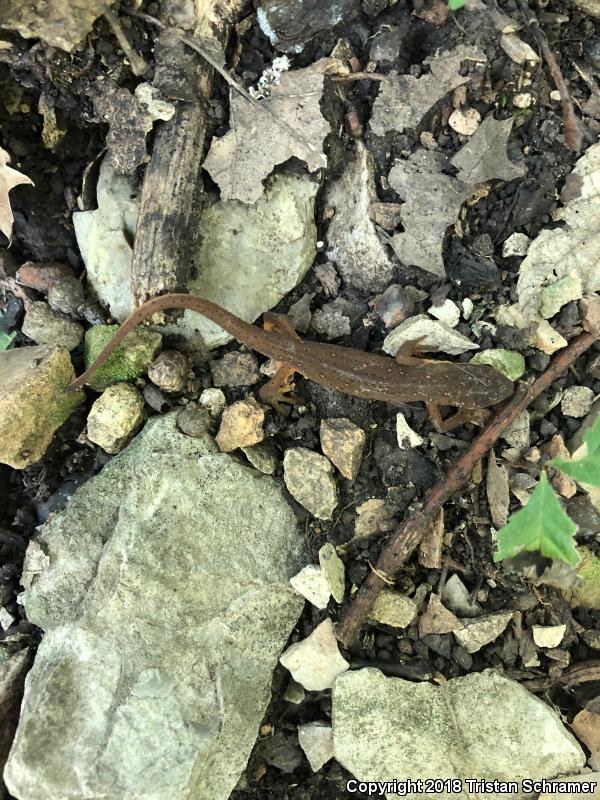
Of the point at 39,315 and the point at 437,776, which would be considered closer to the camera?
the point at 437,776

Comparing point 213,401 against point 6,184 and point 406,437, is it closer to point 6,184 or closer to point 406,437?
point 406,437

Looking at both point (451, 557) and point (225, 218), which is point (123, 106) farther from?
point (451, 557)

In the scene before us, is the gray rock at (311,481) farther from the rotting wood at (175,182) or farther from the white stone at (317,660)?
the rotting wood at (175,182)

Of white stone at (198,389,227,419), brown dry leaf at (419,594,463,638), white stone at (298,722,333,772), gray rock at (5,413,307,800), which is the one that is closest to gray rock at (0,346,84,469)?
gray rock at (5,413,307,800)

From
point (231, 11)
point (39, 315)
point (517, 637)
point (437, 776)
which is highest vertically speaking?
point (231, 11)

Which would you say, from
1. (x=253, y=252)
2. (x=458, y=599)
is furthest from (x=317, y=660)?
(x=253, y=252)

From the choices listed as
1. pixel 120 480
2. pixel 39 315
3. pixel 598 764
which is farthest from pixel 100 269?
pixel 598 764
